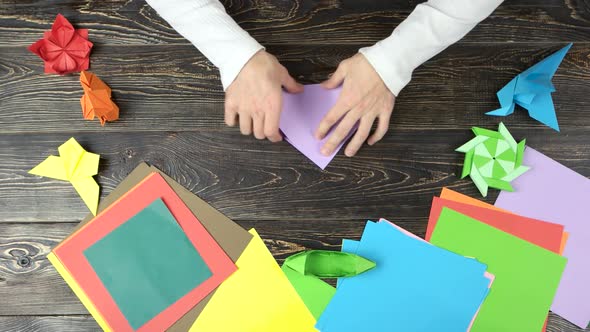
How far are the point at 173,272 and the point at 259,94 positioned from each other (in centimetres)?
34

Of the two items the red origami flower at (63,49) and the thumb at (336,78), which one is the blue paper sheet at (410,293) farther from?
the red origami flower at (63,49)

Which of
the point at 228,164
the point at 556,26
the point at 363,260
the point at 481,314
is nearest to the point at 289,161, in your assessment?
the point at 228,164

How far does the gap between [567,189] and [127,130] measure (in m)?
0.78

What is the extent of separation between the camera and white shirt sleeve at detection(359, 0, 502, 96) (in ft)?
2.43

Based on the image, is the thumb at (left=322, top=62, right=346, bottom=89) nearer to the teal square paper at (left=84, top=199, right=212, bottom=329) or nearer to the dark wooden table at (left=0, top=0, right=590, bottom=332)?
the dark wooden table at (left=0, top=0, right=590, bottom=332)

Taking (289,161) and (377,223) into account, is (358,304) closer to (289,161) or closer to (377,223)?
(377,223)

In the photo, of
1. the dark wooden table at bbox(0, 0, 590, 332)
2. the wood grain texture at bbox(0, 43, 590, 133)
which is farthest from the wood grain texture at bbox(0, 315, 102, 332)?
the wood grain texture at bbox(0, 43, 590, 133)

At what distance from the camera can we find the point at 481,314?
31.9 inches

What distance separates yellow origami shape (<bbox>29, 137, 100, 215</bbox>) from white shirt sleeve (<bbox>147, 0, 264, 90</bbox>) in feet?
0.94

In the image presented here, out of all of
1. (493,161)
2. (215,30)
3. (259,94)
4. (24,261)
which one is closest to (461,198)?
(493,161)

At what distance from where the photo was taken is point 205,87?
34.4 inches

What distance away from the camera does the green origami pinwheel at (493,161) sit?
32.9 inches

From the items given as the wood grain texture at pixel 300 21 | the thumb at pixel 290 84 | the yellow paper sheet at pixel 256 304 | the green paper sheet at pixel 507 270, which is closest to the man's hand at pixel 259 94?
the thumb at pixel 290 84

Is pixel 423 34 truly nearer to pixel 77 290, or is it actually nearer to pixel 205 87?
pixel 205 87
